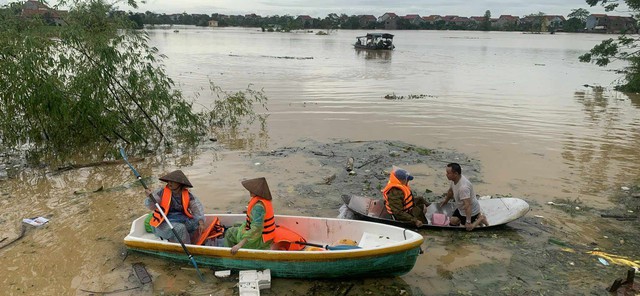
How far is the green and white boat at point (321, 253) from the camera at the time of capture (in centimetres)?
518

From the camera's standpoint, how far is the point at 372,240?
5.91 metres

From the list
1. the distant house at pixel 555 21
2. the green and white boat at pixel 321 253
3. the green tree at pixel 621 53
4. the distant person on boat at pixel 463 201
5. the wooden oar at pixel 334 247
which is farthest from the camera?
the distant house at pixel 555 21

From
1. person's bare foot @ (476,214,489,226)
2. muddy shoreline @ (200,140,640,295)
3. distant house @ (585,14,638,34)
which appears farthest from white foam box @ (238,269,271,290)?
distant house @ (585,14,638,34)

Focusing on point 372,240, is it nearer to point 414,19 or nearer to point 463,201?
point 463,201

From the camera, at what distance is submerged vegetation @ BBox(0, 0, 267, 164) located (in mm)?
9266

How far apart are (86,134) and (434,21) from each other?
13883cm

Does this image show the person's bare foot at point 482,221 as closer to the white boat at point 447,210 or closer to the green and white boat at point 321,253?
the white boat at point 447,210

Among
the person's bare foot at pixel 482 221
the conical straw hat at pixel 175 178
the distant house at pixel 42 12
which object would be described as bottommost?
the person's bare foot at pixel 482 221

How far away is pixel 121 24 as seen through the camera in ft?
35.0

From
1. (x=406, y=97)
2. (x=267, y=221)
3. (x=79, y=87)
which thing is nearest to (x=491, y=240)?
(x=267, y=221)

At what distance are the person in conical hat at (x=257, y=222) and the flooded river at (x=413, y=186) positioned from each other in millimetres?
551

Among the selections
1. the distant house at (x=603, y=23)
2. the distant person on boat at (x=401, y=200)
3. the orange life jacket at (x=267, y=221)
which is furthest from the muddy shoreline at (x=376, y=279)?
the distant house at (x=603, y=23)

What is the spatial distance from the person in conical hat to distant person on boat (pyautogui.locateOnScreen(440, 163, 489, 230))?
2.76 metres

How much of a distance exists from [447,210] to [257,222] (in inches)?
134
